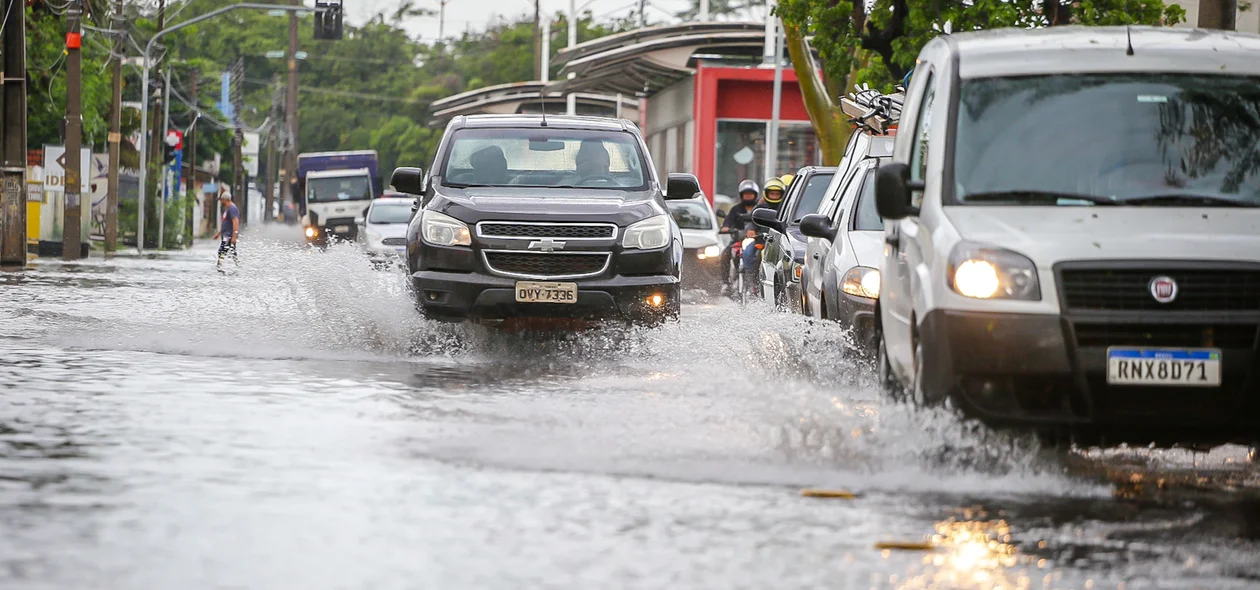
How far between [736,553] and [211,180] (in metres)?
85.3

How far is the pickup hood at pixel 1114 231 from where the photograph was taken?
8125 millimetres

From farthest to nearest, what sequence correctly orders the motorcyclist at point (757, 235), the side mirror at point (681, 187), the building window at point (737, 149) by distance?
1. the building window at point (737, 149)
2. the motorcyclist at point (757, 235)
3. the side mirror at point (681, 187)

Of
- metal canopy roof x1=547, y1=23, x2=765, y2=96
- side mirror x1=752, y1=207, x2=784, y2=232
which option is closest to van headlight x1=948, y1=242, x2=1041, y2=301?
side mirror x1=752, y1=207, x2=784, y2=232

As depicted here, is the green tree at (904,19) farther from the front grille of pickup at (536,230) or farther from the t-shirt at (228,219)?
the t-shirt at (228,219)

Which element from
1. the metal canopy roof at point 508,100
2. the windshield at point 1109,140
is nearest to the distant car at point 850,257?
the windshield at point 1109,140

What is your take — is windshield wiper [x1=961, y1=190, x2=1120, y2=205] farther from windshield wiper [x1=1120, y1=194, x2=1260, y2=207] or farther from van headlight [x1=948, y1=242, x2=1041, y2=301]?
van headlight [x1=948, y1=242, x2=1041, y2=301]

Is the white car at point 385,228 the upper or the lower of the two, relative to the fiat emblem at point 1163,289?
lower

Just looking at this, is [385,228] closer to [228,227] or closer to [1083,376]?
[228,227]

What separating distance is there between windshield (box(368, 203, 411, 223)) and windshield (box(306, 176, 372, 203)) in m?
33.5

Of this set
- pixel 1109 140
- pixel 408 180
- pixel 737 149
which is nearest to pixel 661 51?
pixel 737 149

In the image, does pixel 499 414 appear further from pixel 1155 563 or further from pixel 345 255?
pixel 345 255

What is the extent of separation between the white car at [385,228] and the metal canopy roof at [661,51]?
9.14 m

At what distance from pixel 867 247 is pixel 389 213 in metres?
24.2

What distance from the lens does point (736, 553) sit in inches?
246
